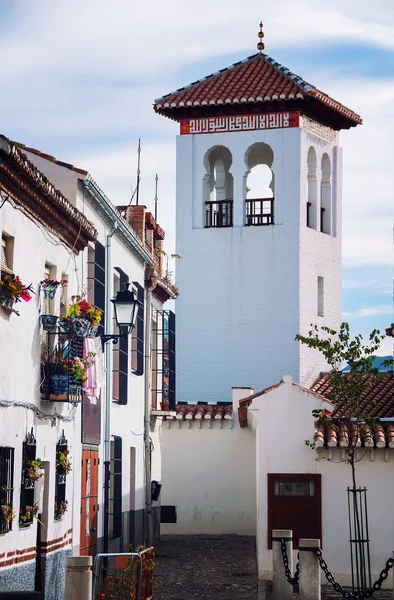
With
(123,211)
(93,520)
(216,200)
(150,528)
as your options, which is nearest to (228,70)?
(216,200)

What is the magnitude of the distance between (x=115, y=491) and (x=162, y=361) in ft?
19.8

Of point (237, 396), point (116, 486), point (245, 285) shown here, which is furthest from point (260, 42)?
point (116, 486)

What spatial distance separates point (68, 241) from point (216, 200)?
2034 centimetres

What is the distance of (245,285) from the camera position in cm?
3738

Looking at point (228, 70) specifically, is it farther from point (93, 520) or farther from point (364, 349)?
point (93, 520)

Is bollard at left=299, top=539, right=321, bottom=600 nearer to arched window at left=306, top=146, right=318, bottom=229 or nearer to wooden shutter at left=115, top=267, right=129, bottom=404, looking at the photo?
wooden shutter at left=115, top=267, right=129, bottom=404

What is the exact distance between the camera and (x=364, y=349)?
22250 millimetres

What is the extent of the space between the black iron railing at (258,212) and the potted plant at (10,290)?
2329 centimetres

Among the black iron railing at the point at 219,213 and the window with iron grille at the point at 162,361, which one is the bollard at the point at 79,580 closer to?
the window with iron grille at the point at 162,361

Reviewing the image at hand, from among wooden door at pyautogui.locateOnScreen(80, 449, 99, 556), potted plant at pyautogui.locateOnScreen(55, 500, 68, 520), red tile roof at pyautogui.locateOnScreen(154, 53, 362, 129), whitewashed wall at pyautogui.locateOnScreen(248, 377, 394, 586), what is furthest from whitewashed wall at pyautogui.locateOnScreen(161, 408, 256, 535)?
potted plant at pyautogui.locateOnScreen(55, 500, 68, 520)

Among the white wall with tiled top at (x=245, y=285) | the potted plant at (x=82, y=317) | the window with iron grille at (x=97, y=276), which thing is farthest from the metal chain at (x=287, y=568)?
the white wall with tiled top at (x=245, y=285)

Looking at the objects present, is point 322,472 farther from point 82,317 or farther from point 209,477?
point 209,477

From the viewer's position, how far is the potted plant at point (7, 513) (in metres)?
14.6

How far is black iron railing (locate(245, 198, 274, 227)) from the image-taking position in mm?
37625
